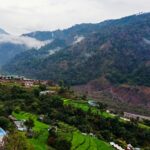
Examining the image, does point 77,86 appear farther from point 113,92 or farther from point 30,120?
point 30,120

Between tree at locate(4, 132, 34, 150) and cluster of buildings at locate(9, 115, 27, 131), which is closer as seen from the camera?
tree at locate(4, 132, 34, 150)

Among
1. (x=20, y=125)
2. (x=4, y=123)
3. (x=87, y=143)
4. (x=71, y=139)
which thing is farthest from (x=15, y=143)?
(x=20, y=125)

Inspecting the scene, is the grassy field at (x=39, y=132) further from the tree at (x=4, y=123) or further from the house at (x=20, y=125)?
the tree at (x=4, y=123)

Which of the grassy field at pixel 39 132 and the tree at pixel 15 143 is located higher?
the tree at pixel 15 143

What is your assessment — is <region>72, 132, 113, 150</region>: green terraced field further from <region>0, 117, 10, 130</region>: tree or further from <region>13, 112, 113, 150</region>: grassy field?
<region>0, 117, 10, 130</region>: tree

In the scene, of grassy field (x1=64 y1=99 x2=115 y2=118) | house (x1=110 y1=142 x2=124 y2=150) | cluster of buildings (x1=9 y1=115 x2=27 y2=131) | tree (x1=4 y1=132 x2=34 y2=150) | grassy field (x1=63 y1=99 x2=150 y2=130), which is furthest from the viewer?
grassy field (x1=64 y1=99 x2=115 y2=118)

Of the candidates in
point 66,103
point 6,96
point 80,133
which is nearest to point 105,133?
point 80,133

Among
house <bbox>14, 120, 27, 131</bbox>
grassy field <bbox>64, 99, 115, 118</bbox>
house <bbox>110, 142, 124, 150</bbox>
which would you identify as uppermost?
house <bbox>14, 120, 27, 131</bbox>

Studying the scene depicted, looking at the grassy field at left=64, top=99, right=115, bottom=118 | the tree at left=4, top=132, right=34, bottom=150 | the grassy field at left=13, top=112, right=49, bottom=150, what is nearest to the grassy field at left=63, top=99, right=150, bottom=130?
the grassy field at left=64, top=99, right=115, bottom=118

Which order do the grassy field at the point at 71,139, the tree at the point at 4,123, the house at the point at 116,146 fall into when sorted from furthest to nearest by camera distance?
the house at the point at 116,146 < the tree at the point at 4,123 < the grassy field at the point at 71,139

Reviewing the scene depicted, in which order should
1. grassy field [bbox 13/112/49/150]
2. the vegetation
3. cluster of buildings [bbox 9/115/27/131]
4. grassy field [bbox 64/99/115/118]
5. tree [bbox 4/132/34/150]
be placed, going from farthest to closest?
grassy field [bbox 64/99/115/118] < the vegetation < cluster of buildings [bbox 9/115/27/131] < grassy field [bbox 13/112/49/150] < tree [bbox 4/132/34/150]

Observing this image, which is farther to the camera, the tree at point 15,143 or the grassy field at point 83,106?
the grassy field at point 83,106

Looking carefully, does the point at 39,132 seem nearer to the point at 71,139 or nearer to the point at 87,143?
the point at 71,139

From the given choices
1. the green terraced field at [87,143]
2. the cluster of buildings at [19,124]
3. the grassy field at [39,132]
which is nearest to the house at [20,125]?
the cluster of buildings at [19,124]
